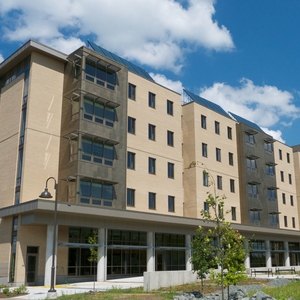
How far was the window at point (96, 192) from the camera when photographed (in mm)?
33344

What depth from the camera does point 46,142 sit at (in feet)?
112

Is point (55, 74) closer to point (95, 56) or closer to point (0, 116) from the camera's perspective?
point (95, 56)

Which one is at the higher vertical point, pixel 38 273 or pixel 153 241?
pixel 153 241

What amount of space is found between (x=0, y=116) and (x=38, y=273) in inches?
604

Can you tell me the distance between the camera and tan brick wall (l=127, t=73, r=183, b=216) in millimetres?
39003

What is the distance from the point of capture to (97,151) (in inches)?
1388

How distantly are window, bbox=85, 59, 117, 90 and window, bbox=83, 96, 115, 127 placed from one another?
1.88 metres

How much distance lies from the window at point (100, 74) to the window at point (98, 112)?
6.17ft

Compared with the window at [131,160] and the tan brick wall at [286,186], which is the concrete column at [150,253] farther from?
the tan brick wall at [286,186]

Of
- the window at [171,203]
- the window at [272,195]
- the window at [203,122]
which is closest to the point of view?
the window at [171,203]

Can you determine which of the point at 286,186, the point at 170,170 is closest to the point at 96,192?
the point at 170,170

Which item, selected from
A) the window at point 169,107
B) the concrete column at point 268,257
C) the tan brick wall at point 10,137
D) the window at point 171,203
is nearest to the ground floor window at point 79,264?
the tan brick wall at point 10,137

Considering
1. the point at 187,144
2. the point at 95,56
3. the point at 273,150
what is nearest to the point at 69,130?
the point at 95,56

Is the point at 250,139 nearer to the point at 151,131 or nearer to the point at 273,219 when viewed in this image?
the point at 273,219
